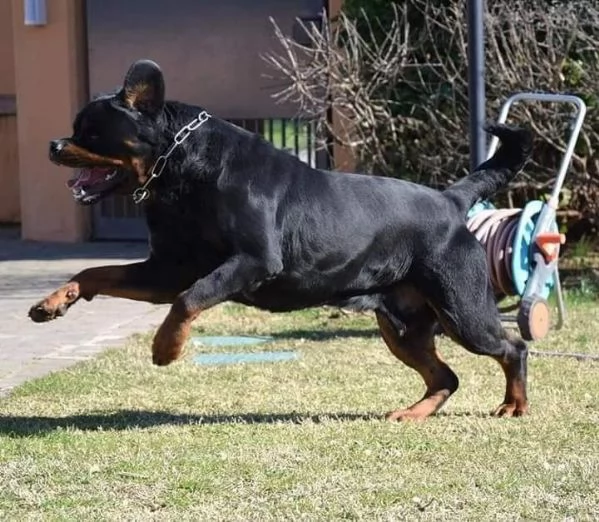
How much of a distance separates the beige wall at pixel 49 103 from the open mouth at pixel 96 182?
824 centimetres

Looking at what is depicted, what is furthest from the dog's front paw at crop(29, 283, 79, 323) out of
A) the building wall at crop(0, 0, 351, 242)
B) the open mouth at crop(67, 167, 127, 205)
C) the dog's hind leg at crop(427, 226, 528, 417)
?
the building wall at crop(0, 0, 351, 242)

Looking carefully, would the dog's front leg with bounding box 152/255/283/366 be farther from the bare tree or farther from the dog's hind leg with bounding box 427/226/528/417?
the bare tree

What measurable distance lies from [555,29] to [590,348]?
10.8ft

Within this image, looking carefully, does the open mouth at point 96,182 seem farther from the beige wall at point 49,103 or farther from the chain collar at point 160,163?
the beige wall at point 49,103

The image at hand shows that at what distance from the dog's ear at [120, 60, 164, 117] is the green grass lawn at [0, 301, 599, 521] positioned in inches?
57.9

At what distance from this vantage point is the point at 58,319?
987cm

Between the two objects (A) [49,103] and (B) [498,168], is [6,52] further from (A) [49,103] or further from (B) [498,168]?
(B) [498,168]

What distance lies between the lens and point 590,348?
863cm

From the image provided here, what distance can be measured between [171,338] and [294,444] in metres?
0.70

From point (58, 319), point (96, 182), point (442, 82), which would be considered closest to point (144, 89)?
point (96, 182)

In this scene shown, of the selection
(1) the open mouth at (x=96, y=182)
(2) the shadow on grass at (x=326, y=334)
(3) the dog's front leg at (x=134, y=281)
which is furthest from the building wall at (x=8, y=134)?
(1) the open mouth at (x=96, y=182)

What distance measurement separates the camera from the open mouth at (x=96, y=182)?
5910 mm

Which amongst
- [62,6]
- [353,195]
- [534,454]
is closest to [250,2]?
[62,6]

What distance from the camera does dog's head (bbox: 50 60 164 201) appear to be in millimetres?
5836
